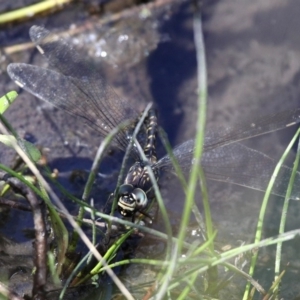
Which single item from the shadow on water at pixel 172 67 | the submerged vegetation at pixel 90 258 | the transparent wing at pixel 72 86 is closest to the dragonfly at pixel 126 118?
the transparent wing at pixel 72 86

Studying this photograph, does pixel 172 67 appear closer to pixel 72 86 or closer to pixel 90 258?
pixel 72 86

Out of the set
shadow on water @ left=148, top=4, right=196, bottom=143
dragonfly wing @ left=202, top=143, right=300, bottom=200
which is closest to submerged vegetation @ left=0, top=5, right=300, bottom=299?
dragonfly wing @ left=202, top=143, right=300, bottom=200

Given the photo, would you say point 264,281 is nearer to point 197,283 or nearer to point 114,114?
point 197,283

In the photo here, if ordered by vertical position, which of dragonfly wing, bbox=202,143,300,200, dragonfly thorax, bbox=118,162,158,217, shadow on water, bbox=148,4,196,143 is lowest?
dragonfly wing, bbox=202,143,300,200

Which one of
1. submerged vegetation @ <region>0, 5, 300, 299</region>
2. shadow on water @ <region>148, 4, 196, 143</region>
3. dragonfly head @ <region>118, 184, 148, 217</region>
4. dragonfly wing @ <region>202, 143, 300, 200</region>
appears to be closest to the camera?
submerged vegetation @ <region>0, 5, 300, 299</region>

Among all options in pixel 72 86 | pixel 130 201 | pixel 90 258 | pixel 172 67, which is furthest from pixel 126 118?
pixel 90 258

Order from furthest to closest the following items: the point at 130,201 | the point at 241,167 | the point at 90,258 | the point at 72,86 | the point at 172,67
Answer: the point at 172,67, the point at 72,86, the point at 241,167, the point at 130,201, the point at 90,258

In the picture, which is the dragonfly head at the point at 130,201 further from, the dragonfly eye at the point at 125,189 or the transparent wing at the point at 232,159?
the transparent wing at the point at 232,159

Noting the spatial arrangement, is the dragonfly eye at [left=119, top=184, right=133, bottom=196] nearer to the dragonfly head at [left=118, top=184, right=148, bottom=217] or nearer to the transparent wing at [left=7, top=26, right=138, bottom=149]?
the dragonfly head at [left=118, top=184, right=148, bottom=217]
